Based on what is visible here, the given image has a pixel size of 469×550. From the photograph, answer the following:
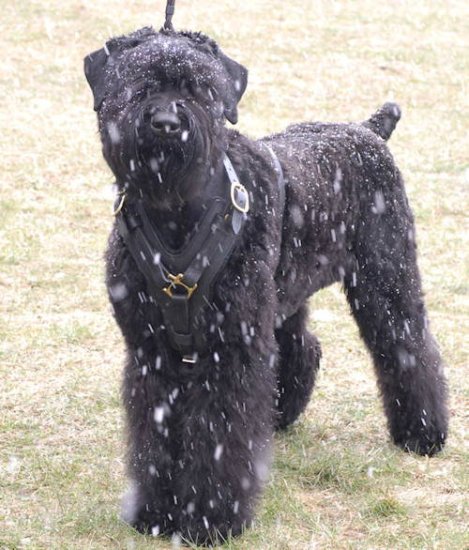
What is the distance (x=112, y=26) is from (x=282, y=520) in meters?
12.1

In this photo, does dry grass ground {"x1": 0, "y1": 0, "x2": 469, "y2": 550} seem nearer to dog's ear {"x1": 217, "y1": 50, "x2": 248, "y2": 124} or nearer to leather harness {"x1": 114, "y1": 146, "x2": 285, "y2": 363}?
leather harness {"x1": 114, "y1": 146, "x2": 285, "y2": 363}

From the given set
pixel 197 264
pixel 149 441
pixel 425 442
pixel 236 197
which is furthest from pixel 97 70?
pixel 425 442

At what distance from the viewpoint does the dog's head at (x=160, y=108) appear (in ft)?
10.4

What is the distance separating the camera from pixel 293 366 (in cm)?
505

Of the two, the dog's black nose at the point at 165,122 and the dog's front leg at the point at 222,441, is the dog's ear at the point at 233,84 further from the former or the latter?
the dog's front leg at the point at 222,441

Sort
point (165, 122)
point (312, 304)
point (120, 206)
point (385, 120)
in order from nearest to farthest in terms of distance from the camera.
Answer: point (165, 122) < point (120, 206) < point (385, 120) < point (312, 304)

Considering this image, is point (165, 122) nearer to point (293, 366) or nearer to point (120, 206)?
point (120, 206)

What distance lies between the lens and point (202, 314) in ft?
12.0

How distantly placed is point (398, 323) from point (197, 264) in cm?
155

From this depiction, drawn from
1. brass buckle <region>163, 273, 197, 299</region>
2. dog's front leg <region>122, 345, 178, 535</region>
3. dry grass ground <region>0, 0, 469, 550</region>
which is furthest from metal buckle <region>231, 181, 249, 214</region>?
dry grass ground <region>0, 0, 469, 550</region>

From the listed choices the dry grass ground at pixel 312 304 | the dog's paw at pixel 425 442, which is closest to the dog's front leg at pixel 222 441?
the dry grass ground at pixel 312 304

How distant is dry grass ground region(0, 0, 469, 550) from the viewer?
4.13 metres

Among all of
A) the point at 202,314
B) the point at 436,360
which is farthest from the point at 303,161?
the point at 436,360

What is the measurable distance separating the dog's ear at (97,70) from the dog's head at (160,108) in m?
0.02
